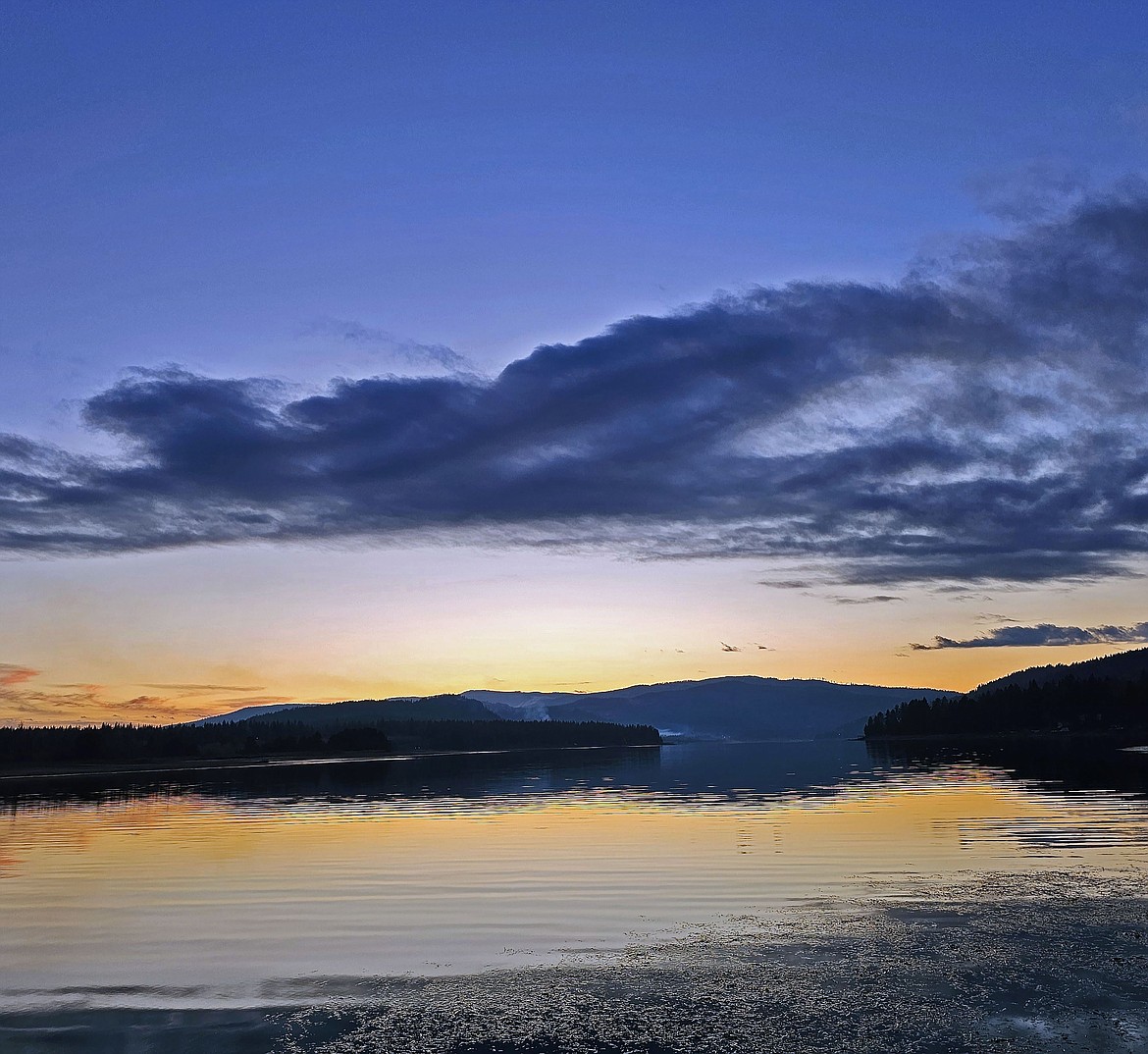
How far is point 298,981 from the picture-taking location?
25.8 meters

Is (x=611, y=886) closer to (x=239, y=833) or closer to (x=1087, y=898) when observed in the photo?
(x=1087, y=898)

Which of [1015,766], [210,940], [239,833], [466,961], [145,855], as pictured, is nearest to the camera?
[466,961]

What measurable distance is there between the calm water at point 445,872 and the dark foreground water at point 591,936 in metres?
0.22

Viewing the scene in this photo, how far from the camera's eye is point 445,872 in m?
47.6

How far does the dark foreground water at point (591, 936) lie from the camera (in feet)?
68.8

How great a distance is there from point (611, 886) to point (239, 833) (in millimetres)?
36773

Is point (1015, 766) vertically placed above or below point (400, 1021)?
below

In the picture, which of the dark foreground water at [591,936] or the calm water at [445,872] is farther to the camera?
the calm water at [445,872]

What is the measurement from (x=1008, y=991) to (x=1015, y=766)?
13702 centimetres

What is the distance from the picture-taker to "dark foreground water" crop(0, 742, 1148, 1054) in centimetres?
2098

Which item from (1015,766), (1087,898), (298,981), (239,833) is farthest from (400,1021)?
(1015,766)

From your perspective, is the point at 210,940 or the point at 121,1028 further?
the point at 210,940

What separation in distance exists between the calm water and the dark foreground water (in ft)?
0.73

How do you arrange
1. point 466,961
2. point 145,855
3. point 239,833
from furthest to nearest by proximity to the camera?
point 239,833 < point 145,855 < point 466,961
